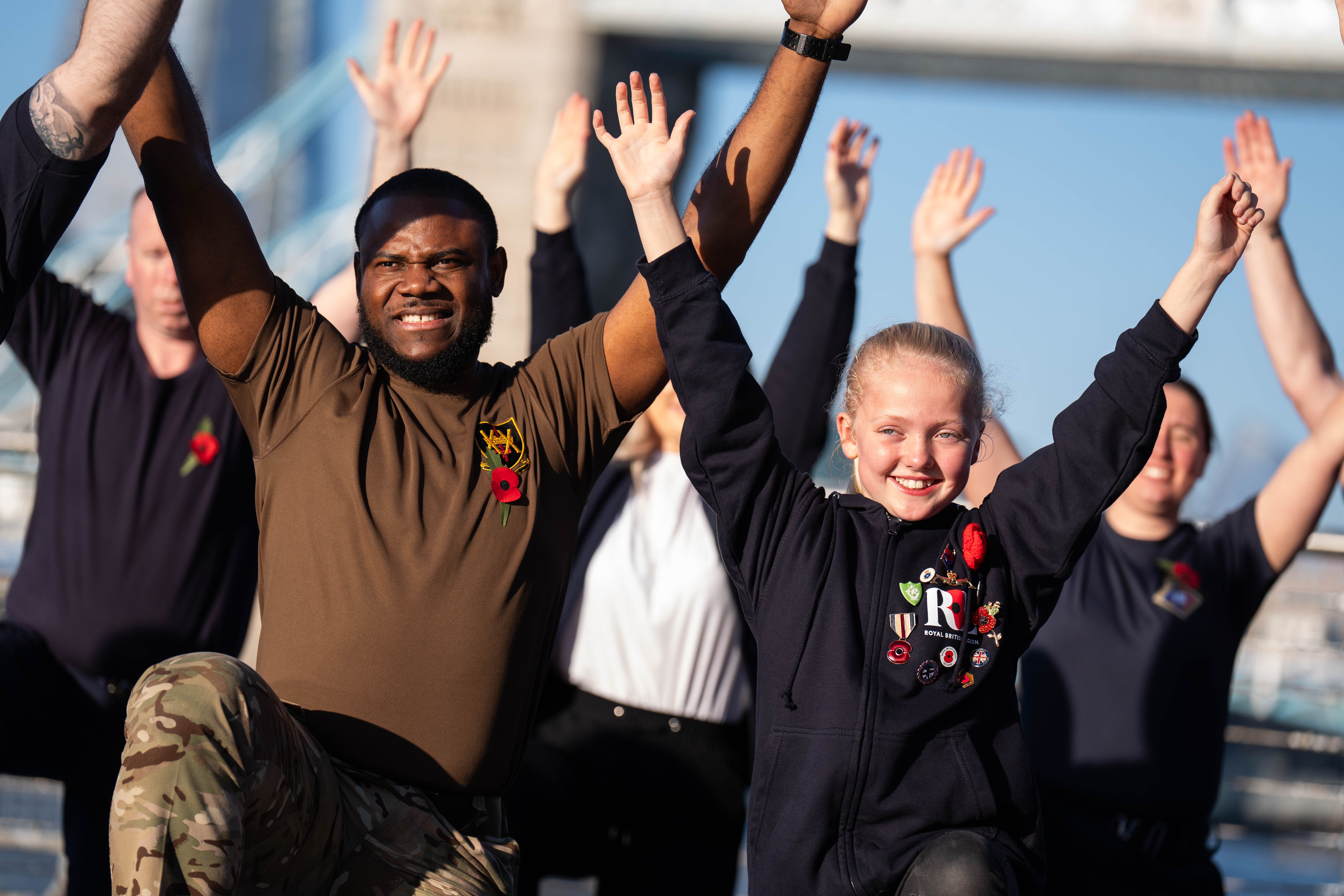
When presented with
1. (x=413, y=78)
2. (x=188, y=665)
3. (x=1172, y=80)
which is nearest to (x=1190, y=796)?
(x=188, y=665)

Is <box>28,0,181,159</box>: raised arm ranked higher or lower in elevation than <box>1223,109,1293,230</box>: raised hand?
lower

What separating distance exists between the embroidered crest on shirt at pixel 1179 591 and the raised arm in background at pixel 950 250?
41cm

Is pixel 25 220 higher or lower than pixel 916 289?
lower

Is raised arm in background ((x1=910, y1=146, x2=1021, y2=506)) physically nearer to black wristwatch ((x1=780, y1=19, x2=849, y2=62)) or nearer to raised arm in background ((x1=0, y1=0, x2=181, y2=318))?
black wristwatch ((x1=780, y1=19, x2=849, y2=62))

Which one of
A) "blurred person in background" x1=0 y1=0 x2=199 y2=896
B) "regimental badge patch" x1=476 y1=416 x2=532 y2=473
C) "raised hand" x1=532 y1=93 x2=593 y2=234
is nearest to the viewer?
"regimental badge patch" x1=476 y1=416 x2=532 y2=473

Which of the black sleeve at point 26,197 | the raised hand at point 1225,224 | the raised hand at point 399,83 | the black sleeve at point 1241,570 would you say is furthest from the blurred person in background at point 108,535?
the black sleeve at point 1241,570

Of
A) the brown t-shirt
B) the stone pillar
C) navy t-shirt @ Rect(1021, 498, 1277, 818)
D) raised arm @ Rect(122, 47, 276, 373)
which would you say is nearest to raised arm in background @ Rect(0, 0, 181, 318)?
raised arm @ Rect(122, 47, 276, 373)

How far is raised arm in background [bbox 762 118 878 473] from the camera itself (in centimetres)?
273

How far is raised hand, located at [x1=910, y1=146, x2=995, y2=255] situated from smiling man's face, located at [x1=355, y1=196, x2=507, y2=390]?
135 cm

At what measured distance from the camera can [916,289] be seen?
9.45ft

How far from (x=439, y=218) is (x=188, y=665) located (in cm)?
79

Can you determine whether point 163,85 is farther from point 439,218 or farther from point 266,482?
point 266,482

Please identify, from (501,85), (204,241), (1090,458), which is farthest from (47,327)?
(501,85)

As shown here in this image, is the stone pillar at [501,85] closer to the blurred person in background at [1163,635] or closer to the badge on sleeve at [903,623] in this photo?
the blurred person in background at [1163,635]
